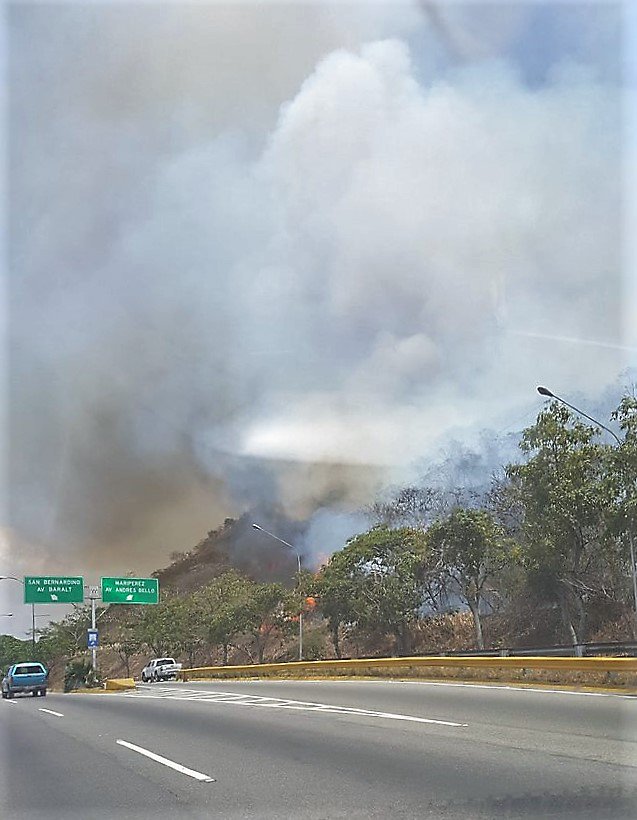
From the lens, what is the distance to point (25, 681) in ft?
130

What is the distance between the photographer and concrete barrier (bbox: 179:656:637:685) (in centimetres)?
2016

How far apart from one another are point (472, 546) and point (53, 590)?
23.6 metres

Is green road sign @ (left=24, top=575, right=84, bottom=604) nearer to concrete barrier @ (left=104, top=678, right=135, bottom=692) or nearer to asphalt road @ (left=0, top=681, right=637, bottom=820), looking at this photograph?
concrete barrier @ (left=104, top=678, right=135, bottom=692)

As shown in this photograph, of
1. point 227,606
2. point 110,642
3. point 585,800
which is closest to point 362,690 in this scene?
point 585,800

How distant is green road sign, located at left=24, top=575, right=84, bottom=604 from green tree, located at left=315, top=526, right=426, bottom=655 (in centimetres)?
1347

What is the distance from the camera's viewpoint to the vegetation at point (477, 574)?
36.7 m

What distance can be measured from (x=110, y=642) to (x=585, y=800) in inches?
3290

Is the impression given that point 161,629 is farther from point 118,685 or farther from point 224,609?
point 118,685

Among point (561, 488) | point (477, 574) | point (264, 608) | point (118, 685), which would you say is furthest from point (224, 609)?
point (561, 488)

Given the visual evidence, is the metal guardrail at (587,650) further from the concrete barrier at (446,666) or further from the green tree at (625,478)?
the concrete barrier at (446,666)

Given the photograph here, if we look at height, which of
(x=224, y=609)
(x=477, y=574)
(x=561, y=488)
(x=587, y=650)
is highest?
(x=561, y=488)

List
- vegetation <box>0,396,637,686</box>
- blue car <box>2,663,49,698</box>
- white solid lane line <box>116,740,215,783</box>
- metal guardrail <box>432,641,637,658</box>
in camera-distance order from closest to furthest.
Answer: white solid lane line <box>116,740,215,783</box> → metal guardrail <box>432,641,637,658</box> → vegetation <box>0,396,637,686</box> → blue car <box>2,663,49,698</box>

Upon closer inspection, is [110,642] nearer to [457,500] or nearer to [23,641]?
[23,641]

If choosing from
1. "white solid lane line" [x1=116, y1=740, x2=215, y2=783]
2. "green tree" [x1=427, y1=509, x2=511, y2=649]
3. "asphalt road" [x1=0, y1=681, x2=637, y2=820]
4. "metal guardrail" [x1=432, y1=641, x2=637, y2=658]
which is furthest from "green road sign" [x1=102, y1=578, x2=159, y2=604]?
"white solid lane line" [x1=116, y1=740, x2=215, y2=783]
